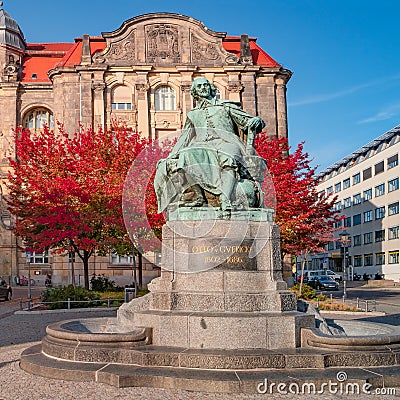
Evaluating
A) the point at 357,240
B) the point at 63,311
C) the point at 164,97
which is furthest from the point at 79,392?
the point at 357,240

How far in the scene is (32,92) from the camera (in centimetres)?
4253

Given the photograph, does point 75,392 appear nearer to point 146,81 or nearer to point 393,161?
point 146,81

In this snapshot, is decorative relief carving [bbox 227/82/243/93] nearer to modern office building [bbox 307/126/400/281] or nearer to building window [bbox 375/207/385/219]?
modern office building [bbox 307/126/400/281]

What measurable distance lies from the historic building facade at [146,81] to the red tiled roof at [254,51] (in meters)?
0.18

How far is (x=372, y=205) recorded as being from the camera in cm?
6888

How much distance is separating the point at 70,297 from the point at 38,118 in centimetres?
2378

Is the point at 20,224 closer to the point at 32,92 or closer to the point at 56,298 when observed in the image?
the point at 56,298

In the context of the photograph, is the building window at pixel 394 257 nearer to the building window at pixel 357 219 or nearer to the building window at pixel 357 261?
the building window at pixel 357 261

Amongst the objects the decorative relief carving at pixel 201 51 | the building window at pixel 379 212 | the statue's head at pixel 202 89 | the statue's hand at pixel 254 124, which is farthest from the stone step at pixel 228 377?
the building window at pixel 379 212

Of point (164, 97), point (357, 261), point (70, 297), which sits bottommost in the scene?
point (357, 261)

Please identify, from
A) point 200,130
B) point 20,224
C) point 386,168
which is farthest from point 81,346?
point 386,168

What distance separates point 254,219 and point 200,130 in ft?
6.94

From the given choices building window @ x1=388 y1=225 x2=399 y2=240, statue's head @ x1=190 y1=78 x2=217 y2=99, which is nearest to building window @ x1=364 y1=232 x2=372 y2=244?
building window @ x1=388 y1=225 x2=399 y2=240

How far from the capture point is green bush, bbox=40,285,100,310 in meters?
22.1
